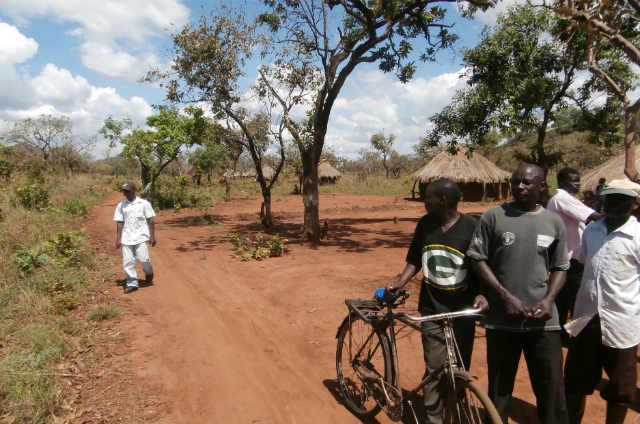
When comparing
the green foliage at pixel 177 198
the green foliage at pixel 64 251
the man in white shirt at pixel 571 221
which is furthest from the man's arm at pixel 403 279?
the green foliage at pixel 177 198

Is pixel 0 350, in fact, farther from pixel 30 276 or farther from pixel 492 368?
pixel 492 368

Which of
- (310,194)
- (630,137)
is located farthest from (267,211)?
(630,137)

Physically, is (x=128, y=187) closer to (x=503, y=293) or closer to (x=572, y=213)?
(x=503, y=293)

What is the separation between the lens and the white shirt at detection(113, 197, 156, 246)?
20.5 ft

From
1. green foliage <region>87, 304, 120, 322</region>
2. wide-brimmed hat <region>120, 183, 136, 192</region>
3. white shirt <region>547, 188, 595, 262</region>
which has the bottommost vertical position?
green foliage <region>87, 304, 120, 322</region>

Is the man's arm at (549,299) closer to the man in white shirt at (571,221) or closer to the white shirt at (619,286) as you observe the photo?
the white shirt at (619,286)

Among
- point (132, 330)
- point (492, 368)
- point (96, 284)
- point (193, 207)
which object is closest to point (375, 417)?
point (492, 368)

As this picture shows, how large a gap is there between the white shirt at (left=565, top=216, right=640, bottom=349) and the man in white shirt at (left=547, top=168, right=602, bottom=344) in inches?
42.5

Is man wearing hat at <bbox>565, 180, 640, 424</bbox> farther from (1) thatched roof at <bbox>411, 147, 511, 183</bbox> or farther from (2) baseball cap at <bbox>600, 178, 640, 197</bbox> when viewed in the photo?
(1) thatched roof at <bbox>411, 147, 511, 183</bbox>

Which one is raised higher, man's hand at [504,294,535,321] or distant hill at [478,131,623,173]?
distant hill at [478,131,623,173]

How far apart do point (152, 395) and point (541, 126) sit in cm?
1257

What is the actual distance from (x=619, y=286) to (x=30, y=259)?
8336 mm

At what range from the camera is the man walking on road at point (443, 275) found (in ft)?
8.43

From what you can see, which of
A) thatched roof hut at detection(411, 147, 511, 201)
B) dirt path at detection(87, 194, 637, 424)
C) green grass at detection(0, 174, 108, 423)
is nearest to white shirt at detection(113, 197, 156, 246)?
dirt path at detection(87, 194, 637, 424)
